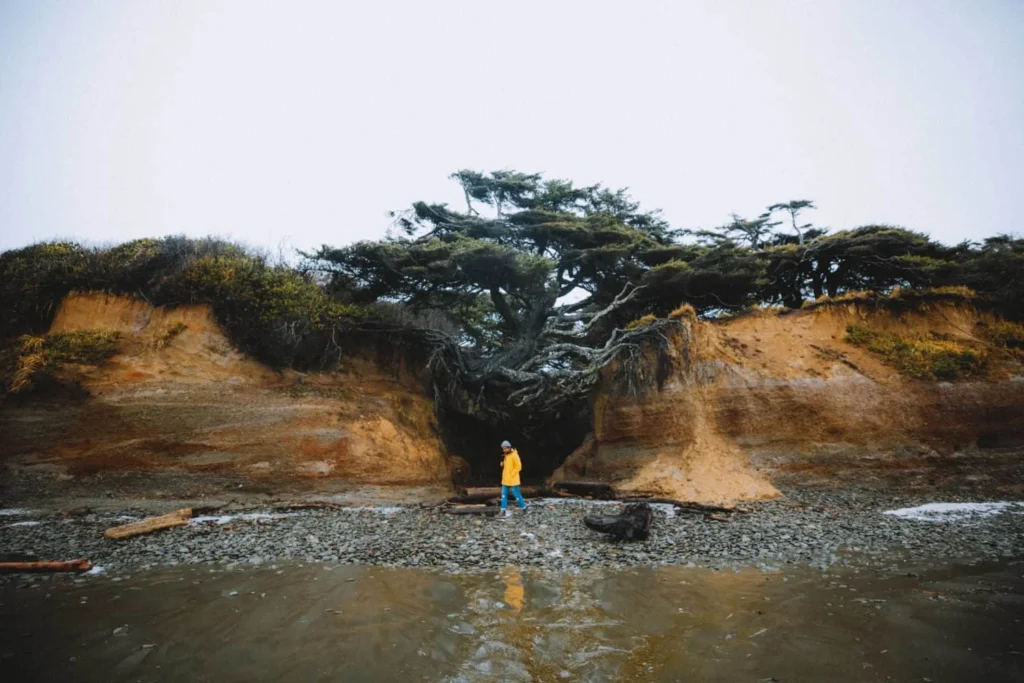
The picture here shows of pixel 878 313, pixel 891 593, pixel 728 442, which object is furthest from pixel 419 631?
pixel 878 313

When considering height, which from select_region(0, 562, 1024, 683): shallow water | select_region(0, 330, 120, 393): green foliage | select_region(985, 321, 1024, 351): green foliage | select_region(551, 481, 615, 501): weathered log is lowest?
select_region(551, 481, 615, 501): weathered log

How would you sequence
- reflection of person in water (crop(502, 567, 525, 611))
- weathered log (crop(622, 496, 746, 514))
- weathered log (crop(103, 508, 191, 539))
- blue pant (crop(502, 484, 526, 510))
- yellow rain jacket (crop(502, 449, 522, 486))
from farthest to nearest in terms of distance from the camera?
yellow rain jacket (crop(502, 449, 522, 486))
blue pant (crop(502, 484, 526, 510))
weathered log (crop(622, 496, 746, 514))
weathered log (crop(103, 508, 191, 539))
reflection of person in water (crop(502, 567, 525, 611))

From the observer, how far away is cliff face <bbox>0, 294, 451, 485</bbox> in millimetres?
13734

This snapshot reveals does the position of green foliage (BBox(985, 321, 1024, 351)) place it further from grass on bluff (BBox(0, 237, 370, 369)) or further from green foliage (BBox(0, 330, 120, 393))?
green foliage (BBox(0, 330, 120, 393))

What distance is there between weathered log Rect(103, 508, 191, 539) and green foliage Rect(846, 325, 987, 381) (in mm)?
19154

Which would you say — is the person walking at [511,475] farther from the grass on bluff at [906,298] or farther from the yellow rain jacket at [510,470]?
the grass on bluff at [906,298]

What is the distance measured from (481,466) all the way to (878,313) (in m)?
14.8

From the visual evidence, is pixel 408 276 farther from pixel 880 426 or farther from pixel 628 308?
pixel 880 426

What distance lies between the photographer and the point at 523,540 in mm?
10086

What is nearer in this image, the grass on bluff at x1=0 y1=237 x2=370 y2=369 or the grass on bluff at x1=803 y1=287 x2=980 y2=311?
the grass on bluff at x1=0 y1=237 x2=370 y2=369

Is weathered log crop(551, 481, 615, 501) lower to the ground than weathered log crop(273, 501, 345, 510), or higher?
higher

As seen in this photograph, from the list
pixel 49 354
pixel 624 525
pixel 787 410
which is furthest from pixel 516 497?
pixel 49 354

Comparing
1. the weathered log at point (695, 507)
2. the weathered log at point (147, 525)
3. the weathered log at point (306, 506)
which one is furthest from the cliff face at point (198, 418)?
the weathered log at point (695, 507)

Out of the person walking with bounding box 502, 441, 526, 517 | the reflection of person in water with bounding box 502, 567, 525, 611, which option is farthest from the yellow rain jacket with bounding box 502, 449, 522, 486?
the reflection of person in water with bounding box 502, 567, 525, 611
